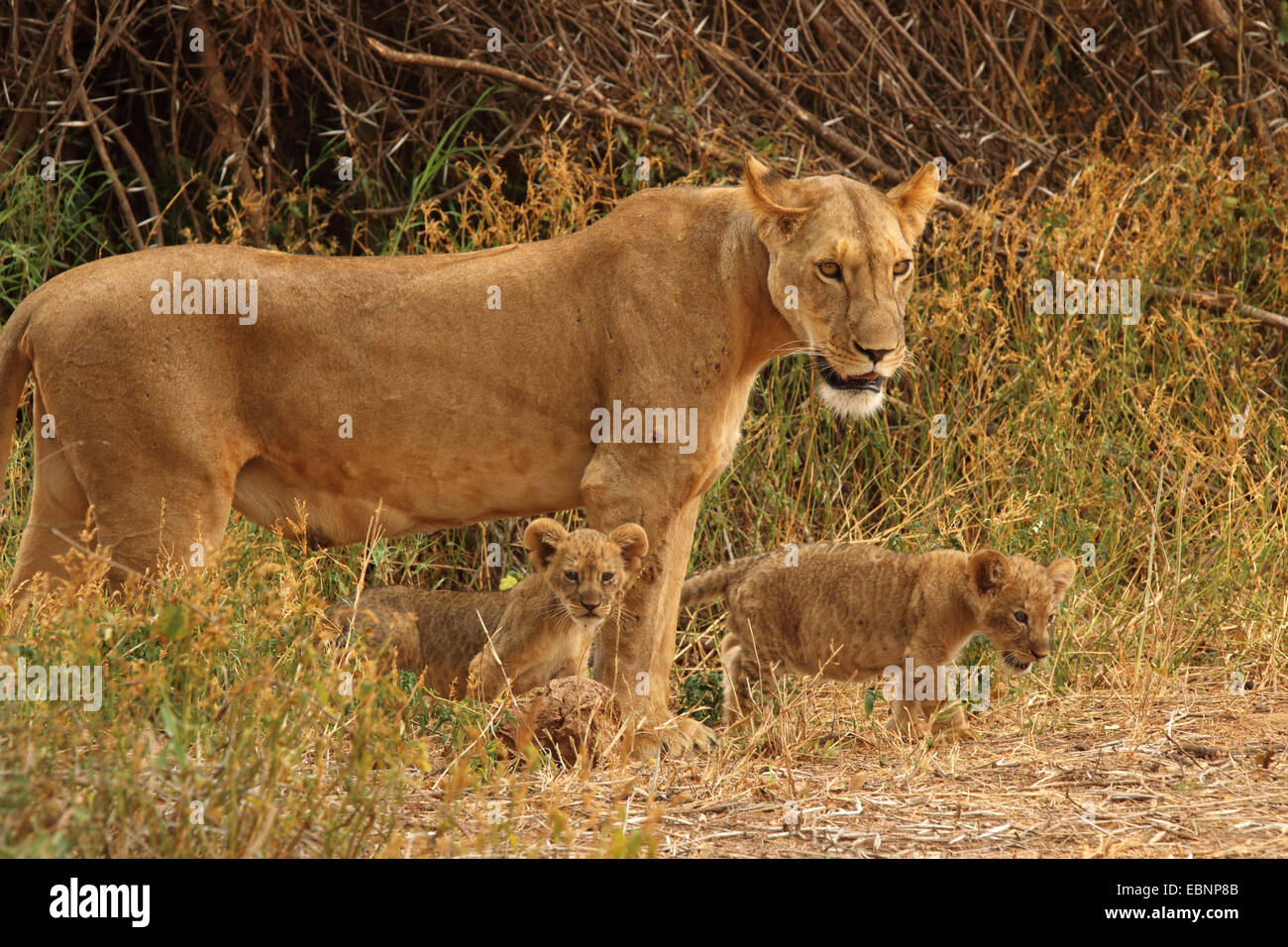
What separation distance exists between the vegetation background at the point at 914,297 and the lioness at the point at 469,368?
392 millimetres

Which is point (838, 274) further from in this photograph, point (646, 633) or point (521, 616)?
point (521, 616)

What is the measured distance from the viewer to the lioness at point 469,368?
4582mm

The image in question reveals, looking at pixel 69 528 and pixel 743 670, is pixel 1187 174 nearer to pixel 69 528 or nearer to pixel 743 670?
pixel 743 670

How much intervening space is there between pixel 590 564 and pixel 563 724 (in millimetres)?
497

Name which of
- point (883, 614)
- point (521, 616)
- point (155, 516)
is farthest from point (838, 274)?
point (155, 516)

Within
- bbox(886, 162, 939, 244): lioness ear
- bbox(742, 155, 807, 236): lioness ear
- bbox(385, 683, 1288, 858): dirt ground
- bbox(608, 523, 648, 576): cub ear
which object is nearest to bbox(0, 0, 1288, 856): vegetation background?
bbox(385, 683, 1288, 858): dirt ground

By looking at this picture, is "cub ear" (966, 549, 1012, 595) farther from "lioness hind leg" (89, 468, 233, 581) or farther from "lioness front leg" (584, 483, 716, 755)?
"lioness hind leg" (89, 468, 233, 581)

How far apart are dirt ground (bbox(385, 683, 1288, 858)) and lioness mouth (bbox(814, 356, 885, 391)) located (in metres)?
1.05

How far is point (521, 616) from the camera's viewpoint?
5.01m

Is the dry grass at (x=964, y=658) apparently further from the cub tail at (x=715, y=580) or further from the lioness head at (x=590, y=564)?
the lioness head at (x=590, y=564)

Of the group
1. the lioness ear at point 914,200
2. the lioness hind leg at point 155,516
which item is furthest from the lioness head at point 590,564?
the lioness ear at point 914,200

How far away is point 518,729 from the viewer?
14.3 ft

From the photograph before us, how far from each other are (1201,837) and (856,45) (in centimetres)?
523

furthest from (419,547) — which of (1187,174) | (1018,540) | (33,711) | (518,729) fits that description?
(1187,174)
